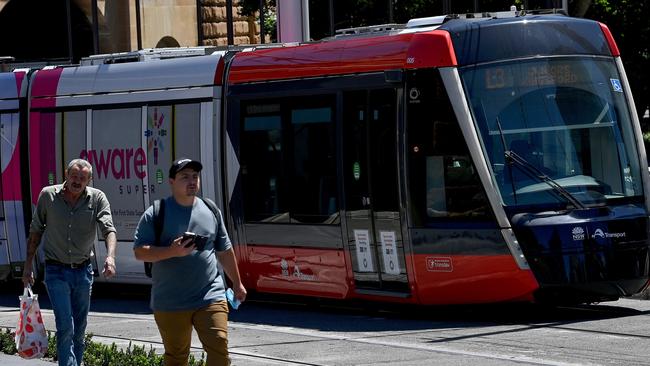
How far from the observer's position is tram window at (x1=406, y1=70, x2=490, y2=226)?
12.9 meters

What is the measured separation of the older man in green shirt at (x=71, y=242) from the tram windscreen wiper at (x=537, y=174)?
433 centimetres

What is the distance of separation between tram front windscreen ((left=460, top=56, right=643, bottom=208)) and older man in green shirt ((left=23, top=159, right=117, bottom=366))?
4.26 m

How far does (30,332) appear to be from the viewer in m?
9.70

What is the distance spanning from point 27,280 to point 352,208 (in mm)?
4577

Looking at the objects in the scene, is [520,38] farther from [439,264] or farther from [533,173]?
[439,264]

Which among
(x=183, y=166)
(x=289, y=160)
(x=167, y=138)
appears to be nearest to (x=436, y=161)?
(x=289, y=160)

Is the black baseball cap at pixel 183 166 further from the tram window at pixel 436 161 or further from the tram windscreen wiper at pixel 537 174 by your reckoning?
the tram windscreen wiper at pixel 537 174

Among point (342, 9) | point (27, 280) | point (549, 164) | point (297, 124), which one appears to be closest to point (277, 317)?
point (297, 124)

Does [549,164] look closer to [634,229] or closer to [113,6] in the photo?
[634,229]

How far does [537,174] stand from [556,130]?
1.59ft

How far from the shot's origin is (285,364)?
10.8 metres

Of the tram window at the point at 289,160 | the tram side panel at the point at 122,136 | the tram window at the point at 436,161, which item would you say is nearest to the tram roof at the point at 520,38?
the tram window at the point at 436,161

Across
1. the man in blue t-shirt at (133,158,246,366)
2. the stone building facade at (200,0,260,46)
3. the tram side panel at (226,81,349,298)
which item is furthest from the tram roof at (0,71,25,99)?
the stone building facade at (200,0,260,46)

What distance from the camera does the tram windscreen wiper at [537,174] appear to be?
42.2ft
